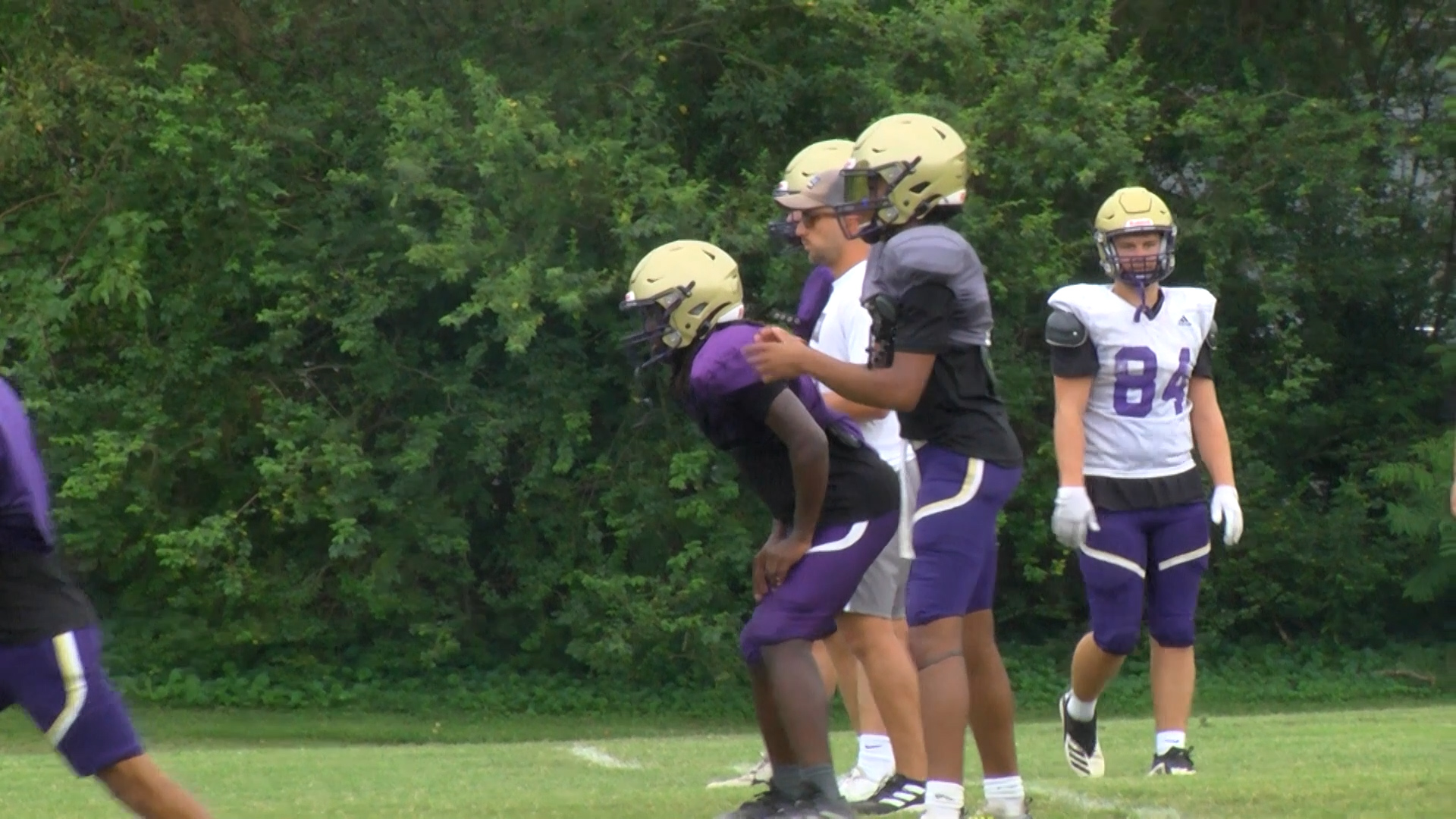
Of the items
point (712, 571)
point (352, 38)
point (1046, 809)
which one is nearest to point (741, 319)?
point (1046, 809)

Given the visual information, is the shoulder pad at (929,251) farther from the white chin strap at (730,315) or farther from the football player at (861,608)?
the football player at (861,608)

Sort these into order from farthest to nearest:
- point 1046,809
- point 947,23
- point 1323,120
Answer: point 1323,120
point 947,23
point 1046,809

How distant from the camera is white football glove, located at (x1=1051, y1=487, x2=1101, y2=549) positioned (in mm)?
7266

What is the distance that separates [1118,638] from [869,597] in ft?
4.59

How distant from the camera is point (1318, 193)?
1706cm

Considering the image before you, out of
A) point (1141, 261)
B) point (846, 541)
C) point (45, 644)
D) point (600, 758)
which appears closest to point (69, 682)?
point (45, 644)

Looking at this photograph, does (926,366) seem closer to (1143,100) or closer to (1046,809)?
(1046,809)

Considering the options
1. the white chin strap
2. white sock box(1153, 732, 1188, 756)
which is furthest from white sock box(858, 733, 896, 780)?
the white chin strap

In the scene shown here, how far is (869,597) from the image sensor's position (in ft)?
22.1

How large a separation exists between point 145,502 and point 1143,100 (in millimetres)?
8547

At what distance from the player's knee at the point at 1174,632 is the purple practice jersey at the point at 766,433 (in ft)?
7.40

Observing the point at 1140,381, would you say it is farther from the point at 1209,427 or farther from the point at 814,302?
the point at 814,302

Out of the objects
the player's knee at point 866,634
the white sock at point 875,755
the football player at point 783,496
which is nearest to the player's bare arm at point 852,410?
the player's knee at point 866,634

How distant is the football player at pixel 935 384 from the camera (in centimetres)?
538
